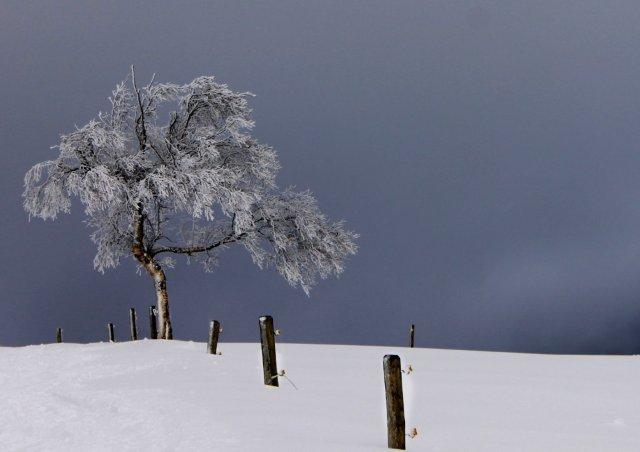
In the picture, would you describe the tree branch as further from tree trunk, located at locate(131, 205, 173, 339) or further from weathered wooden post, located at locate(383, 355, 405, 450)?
weathered wooden post, located at locate(383, 355, 405, 450)

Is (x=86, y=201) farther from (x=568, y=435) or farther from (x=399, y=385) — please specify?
(x=568, y=435)

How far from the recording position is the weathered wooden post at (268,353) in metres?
11.0

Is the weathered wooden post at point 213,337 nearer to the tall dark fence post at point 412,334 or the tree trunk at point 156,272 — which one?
the tree trunk at point 156,272

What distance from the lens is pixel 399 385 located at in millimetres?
7484

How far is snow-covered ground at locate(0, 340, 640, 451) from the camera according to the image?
24.4 feet

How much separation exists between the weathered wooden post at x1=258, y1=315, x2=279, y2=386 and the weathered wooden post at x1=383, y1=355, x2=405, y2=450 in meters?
3.86

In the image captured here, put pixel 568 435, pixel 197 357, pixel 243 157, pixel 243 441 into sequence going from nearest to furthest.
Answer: pixel 243 441 → pixel 568 435 → pixel 197 357 → pixel 243 157

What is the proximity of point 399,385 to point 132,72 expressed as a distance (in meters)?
18.2

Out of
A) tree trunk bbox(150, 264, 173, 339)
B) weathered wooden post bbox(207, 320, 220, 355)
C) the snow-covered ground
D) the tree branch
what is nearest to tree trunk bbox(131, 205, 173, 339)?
A: tree trunk bbox(150, 264, 173, 339)

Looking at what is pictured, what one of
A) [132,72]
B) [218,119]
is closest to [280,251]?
[218,119]

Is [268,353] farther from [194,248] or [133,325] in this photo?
[133,325]

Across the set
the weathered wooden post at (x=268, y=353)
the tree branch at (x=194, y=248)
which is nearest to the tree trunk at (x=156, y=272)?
the tree branch at (x=194, y=248)

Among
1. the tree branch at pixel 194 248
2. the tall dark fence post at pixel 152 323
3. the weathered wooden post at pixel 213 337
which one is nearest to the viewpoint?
the weathered wooden post at pixel 213 337

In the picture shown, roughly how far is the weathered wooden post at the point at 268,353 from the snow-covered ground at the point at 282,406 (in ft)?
0.89
